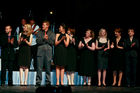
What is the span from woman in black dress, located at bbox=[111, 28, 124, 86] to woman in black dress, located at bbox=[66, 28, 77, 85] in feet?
3.60

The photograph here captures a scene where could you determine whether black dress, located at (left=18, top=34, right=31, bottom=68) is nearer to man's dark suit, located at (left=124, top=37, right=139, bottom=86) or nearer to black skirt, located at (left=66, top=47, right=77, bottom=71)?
black skirt, located at (left=66, top=47, right=77, bottom=71)

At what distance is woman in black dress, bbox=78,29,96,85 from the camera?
1016 cm

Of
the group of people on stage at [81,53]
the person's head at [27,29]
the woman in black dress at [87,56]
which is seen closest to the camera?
the person's head at [27,29]

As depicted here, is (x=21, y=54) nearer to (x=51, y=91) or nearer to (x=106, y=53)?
(x=106, y=53)

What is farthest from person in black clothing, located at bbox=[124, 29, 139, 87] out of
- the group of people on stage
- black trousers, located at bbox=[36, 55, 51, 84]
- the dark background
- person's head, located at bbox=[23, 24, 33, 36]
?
person's head, located at bbox=[23, 24, 33, 36]

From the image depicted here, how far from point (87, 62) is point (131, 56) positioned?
4.08 feet

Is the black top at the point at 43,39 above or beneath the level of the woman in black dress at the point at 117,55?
above

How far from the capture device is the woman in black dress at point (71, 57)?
A: 10.2 meters

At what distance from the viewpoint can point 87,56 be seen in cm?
1024

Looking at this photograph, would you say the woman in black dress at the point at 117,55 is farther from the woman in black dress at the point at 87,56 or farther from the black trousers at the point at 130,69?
the woman in black dress at the point at 87,56

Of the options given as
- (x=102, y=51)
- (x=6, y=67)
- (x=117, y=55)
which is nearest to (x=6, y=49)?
(x=6, y=67)

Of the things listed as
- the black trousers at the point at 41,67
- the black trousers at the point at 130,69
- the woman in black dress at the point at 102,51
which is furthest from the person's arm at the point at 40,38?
the black trousers at the point at 130,69

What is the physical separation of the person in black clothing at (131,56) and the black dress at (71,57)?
1.46 metres

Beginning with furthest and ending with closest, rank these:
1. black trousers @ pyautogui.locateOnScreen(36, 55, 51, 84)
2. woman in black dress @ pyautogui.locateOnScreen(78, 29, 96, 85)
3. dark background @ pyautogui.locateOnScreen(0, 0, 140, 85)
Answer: dark background @ pyautogui.locateOnScreen(0, 0, 140, 85)
woman in black dress @ pyautogui.locateOnScreen(78, 29, 96, 85)
black trousers @ pyautogui.locateOnScreen(36, 55, 51, 84)
